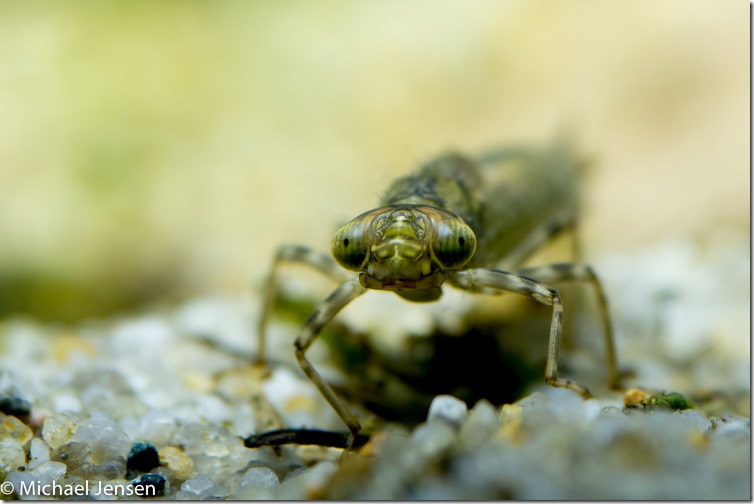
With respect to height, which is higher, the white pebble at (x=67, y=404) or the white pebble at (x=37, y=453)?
the white pebble at (x=67, y=404)

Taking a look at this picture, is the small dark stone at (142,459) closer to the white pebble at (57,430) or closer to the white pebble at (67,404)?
the white pebble at (57,430)

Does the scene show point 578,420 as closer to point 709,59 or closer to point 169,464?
point 169,464

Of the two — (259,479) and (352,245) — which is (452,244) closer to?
(352,245)

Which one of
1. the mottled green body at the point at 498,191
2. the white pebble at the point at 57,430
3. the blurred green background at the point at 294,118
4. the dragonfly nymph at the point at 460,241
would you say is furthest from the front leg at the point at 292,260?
the blurred green background at the point at 294,118

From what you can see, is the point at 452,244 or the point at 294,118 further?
the point at 294,118

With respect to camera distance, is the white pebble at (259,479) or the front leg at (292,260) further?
the front leg at (292,260)

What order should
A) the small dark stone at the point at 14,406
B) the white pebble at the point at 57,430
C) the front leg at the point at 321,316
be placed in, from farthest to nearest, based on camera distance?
the front leg at the point at 321,316 < the small dark stone at the point at 14,406 < the white pebble at the point at 57,430

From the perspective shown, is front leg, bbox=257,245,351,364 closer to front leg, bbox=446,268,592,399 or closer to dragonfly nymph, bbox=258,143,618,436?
dragonfly nymph, bbox=258,143,618,436

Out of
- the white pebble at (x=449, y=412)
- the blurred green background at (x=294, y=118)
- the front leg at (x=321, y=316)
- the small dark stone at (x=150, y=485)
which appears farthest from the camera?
the blurred green background at (x=294, y=118)

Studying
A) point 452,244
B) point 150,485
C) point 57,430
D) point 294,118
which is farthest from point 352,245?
point 294,118
